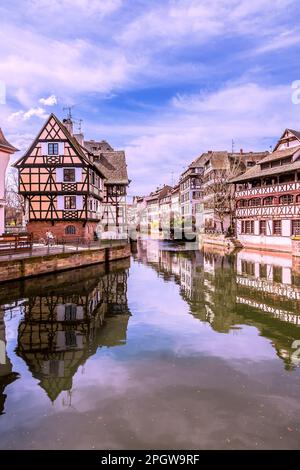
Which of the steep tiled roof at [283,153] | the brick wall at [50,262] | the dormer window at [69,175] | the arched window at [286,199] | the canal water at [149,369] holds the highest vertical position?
the steep tiled roof at [283,153]

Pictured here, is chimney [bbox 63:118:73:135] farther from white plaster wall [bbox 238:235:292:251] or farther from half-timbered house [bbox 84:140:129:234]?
white plaster wall [bbox 238:235:292:251]

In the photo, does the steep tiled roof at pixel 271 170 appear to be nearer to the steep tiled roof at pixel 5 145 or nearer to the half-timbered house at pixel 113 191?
the half-timbered house at pixel 113 191

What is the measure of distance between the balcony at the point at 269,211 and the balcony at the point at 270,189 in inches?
63.2

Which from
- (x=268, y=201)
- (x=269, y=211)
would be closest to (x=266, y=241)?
(x=269, y=211)

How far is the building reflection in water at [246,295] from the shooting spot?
12.8 m

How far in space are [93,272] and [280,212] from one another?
23378mm

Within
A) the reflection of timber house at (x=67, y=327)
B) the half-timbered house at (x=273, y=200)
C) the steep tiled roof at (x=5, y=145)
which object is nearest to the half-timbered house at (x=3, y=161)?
the steep tiled roof at (x=5, y=145)

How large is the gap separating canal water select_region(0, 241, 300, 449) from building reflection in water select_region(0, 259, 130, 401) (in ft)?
0.15

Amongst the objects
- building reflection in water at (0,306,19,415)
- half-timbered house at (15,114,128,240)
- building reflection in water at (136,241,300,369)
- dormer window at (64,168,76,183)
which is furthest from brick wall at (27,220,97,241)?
building reflection in water at (0,306,19,415)

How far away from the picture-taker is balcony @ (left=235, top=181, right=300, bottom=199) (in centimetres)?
3791

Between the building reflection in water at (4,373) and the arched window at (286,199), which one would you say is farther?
the arched window at (286,199)

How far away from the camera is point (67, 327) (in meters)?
13.1

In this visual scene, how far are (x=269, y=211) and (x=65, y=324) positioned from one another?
1312 inches

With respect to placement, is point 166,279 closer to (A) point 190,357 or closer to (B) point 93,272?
(B) point 93,272
